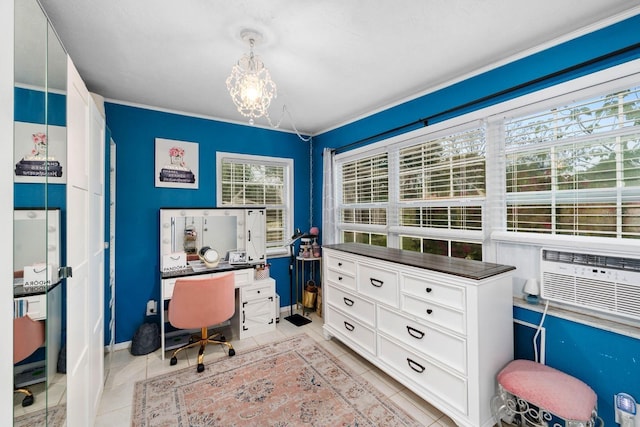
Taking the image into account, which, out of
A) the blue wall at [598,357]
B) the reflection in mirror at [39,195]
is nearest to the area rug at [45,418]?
the reflection in mirror at [39,195]

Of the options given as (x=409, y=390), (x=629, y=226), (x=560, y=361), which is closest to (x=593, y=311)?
(x=560, y=361)

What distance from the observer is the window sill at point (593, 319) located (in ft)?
5.07

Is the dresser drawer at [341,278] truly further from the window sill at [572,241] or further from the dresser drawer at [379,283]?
the window sill at [572,241]

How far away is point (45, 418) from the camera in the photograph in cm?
103

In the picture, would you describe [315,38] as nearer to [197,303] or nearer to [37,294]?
[37,294]

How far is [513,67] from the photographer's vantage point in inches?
Answer: 80.3

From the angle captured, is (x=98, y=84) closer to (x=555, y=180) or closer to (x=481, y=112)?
(x=481, y=112)

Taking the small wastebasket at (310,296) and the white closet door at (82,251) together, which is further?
the small wastebasket at (310,296)

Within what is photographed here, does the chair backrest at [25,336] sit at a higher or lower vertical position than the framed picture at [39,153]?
lower

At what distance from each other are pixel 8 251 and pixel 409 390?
2.50m

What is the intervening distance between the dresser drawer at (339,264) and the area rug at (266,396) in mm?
843

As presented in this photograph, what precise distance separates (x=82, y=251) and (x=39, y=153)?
28.3 inches

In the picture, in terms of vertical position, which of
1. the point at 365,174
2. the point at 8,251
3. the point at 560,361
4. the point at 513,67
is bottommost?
the point at 560,361

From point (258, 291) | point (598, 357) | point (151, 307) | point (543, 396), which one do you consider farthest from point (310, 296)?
point (598, 357)
